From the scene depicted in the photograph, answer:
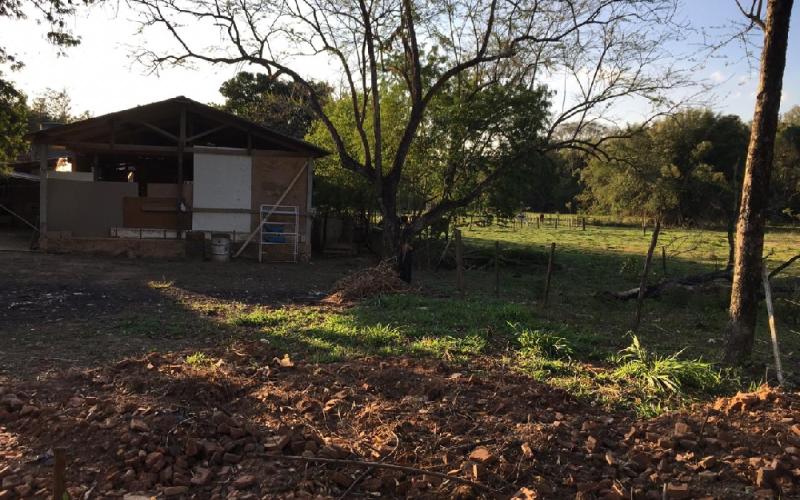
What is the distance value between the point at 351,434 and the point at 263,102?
2133cm

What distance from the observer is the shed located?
17.2m

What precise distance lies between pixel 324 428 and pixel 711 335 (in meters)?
7.25

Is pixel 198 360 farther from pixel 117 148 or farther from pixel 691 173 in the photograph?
pixel 691 173

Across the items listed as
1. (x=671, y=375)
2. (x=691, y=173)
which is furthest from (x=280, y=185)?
(x=691, y=173)

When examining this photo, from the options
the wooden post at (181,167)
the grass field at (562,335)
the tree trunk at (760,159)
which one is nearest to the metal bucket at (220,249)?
the wooden post at (181,167)

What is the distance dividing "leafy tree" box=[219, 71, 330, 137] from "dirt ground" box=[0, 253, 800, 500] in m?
13.2

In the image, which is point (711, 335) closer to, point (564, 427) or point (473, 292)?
point (473, 292)

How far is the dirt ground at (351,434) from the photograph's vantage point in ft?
11.4

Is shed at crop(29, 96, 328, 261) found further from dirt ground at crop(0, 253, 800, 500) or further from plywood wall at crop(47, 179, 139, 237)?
dirt ground at crop(0, 253, 800, 500)

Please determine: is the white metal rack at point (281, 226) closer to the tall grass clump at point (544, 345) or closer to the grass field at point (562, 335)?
the grass field at point (562, 335)

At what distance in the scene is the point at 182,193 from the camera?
17.6m

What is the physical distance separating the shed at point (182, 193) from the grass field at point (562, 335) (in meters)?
6.18

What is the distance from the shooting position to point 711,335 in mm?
9133

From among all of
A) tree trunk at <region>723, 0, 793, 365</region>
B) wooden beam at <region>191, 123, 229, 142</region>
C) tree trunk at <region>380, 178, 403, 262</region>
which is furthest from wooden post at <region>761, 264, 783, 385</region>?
wooden beam at <region>191, 123, 229, 142</region>
